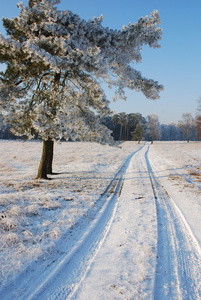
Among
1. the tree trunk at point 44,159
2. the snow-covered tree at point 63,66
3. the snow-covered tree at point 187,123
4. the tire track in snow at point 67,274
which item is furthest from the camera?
the snow-covered tree at point 187,123

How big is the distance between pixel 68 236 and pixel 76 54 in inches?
232

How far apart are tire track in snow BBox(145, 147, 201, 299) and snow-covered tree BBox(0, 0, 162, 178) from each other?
4.93 m

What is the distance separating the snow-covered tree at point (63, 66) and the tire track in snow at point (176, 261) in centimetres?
493

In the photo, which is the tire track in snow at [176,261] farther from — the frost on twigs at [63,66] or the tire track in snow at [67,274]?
the frost on twigs at [63,66]

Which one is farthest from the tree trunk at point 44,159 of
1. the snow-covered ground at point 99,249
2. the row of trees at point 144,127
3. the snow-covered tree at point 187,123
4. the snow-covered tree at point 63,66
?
the snow-covered tree at point 187,123

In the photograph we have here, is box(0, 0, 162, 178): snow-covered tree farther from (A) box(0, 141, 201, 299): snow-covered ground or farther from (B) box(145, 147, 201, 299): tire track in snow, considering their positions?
(B) box(145, 147, 201, 299): tire track in snow

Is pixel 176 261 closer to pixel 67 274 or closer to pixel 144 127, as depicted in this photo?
pixel 67 274

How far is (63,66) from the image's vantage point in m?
6.36

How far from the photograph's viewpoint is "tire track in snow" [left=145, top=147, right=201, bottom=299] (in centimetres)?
225

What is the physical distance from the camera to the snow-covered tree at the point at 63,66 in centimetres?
646

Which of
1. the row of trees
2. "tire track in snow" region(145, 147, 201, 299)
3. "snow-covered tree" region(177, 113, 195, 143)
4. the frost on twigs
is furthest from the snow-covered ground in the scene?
"snow-covered tree" region(177, 113, 195, 143)

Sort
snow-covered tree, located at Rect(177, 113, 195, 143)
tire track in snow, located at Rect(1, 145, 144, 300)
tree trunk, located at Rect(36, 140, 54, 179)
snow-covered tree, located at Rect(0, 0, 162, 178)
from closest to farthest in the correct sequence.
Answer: tire track in snow, located at Rect(1, 145, 144, 300)
snow-covered tree, located at Rect(0, 0, 162, 178)
tree trunk, located at Rect(36, 140, 54, 179)
snow-covered tree, located at Rect(177, 113, 195, 143)

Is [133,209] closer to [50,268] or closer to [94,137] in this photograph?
[50,268]

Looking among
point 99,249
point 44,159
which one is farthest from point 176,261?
point 44,159
